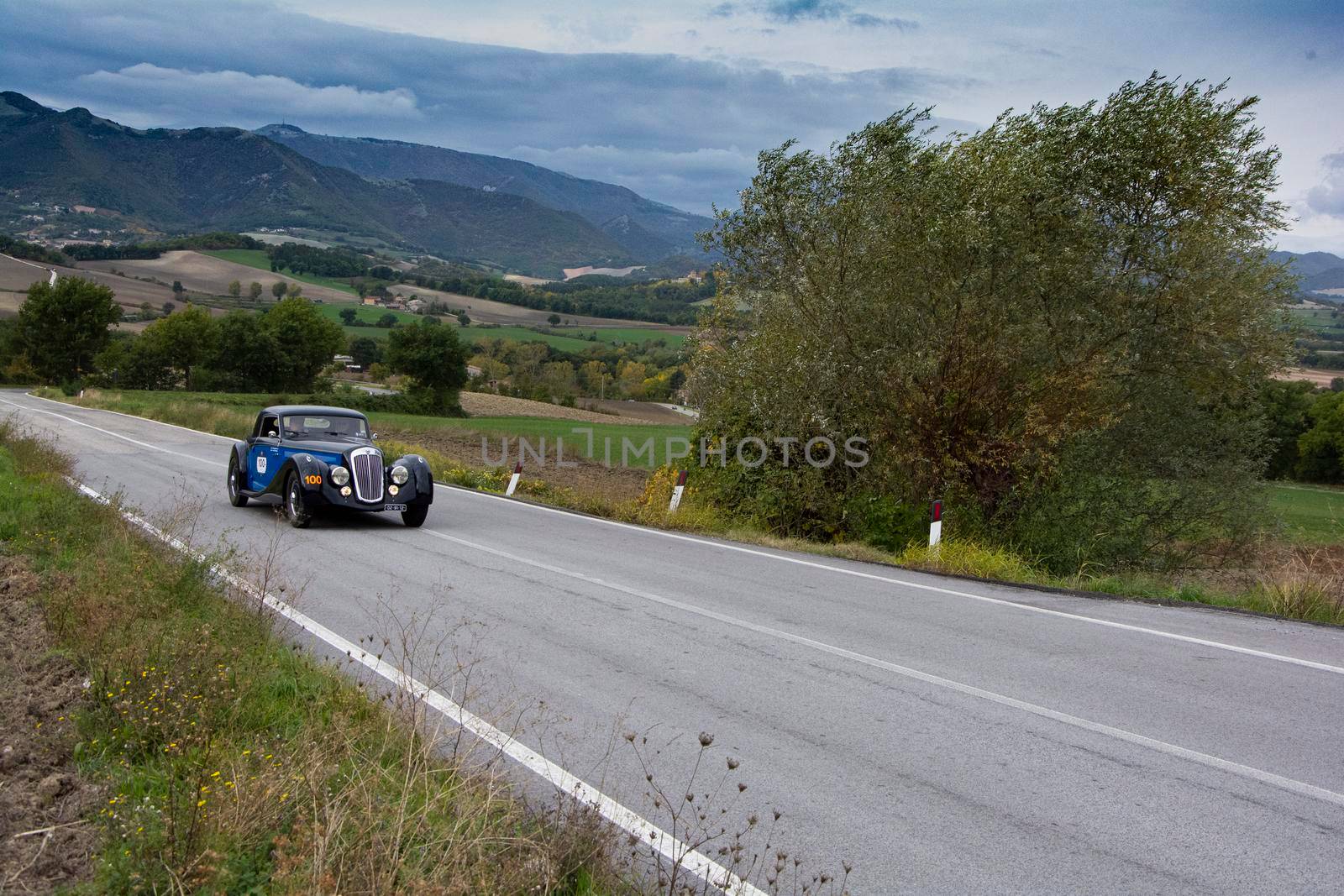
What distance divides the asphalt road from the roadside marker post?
15.9 ft

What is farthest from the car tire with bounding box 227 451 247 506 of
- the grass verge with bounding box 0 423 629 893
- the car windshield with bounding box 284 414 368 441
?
the grass verge with bounding box 0 423 629 893

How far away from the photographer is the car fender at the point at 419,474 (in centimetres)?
1348

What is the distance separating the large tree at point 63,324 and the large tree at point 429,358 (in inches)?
1317

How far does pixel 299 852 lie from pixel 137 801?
2.80ft

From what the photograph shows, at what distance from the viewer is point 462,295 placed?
507 ft

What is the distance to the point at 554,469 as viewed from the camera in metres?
32.4

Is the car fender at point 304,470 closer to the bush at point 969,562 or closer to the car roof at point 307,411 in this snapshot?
the car roof at point 307,411

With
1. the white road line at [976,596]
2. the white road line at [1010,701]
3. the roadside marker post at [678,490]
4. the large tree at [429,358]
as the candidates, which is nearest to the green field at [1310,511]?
the white road line at [976,596]

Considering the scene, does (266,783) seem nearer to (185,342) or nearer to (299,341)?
(299,341)

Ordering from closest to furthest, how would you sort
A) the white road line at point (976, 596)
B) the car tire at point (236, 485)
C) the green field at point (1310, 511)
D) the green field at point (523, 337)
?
1. the white road line at point (976, 596)
2. the car tire at point (236, 485)
3. the green field at point (1310, 511)
4. the green field at point (523, 337)

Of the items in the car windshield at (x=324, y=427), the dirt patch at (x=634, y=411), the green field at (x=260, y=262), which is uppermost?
the green field at (x=260, y=262)

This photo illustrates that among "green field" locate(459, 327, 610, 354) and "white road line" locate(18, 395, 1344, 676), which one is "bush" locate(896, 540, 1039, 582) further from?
"green field" locate(459, 327, 610, 354)

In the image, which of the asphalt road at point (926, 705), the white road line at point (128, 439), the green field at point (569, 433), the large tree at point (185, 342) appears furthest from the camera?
the large tree at point (185, 342)

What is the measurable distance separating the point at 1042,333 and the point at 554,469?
814 inches
